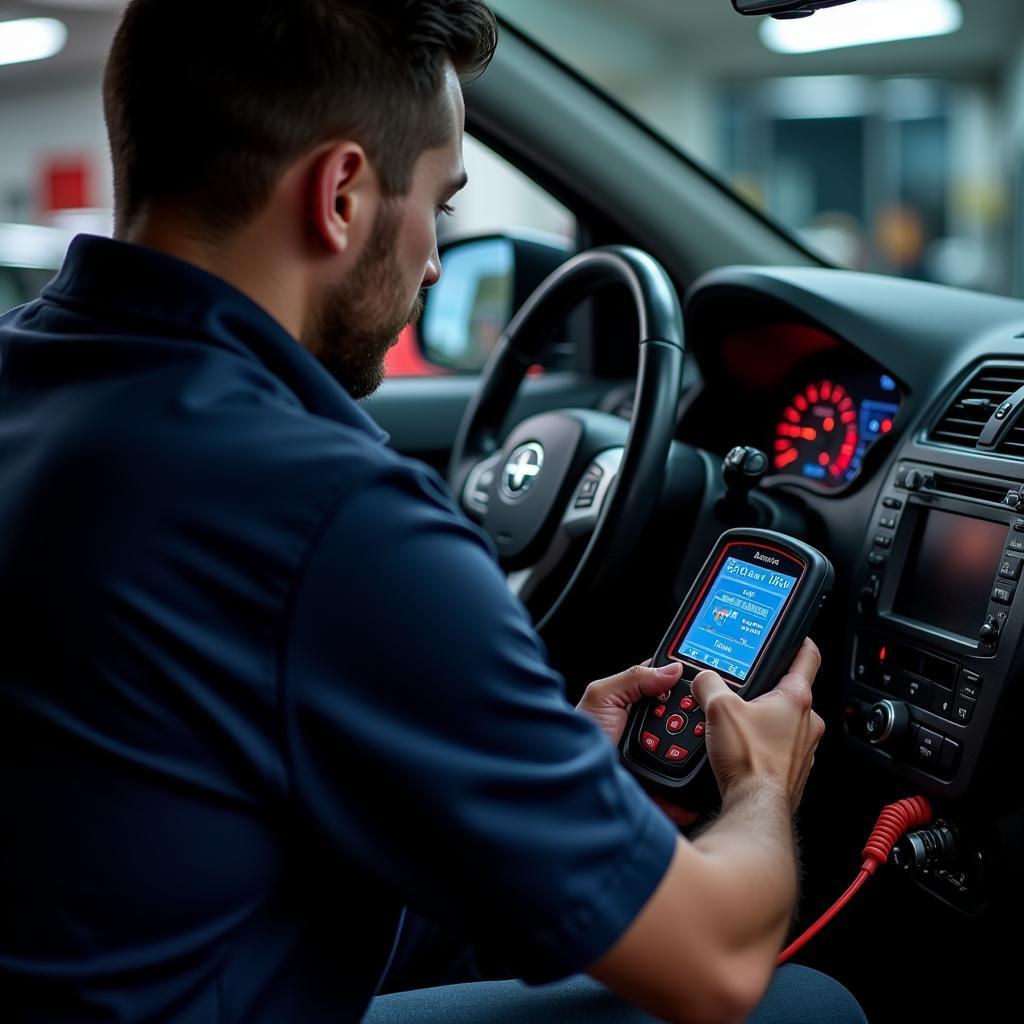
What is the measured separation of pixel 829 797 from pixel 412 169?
0.93 meters

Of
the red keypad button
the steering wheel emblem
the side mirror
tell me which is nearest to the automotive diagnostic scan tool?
the red keypad button

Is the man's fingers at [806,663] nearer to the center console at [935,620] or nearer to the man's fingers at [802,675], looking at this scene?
the man's fingers at [802,675]

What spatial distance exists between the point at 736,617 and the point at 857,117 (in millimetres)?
12935

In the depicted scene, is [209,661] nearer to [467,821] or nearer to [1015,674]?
[467,821]

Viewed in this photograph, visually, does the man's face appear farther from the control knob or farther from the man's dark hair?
the control knob

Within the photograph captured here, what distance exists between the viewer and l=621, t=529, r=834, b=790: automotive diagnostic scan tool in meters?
1.09

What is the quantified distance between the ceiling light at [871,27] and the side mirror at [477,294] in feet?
26.9

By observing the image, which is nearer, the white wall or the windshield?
the windshield

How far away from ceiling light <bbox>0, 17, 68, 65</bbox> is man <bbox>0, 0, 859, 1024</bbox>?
9.83 m

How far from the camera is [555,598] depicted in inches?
57.7

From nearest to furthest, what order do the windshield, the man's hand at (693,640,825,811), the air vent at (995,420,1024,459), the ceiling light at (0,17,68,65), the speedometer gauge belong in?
1. the man's hand at (693,640,825,811)
2. the air vent at (995,420,1024,459)
3. the speedometer gauge
4. the ceiling light at (0,17,68,65)
5. the windshield

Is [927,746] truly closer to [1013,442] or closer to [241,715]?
[1013,442]

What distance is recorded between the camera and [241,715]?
2.22ft

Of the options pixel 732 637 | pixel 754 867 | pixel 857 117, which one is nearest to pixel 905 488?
pixel 732 637
